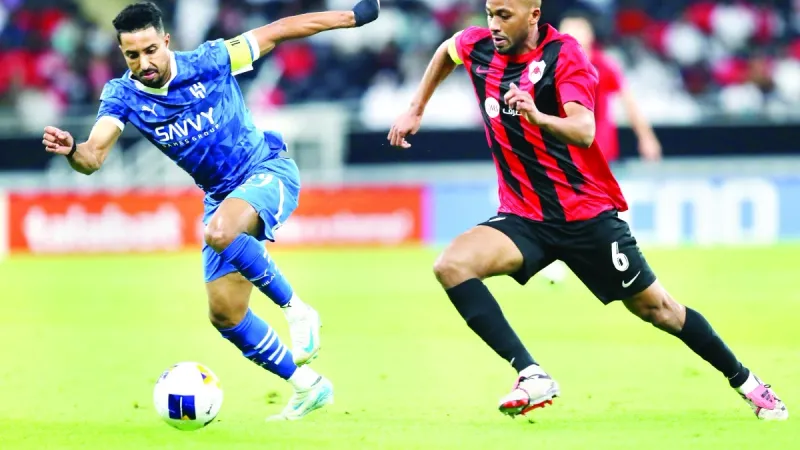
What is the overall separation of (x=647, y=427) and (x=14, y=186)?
53.4 feet

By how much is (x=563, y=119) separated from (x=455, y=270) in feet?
2.92

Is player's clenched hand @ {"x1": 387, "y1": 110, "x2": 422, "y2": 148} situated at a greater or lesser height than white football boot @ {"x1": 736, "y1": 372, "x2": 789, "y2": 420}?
greater

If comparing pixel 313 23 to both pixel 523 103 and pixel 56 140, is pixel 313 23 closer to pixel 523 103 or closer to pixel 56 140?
pixel 56 140

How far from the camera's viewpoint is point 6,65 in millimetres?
23016

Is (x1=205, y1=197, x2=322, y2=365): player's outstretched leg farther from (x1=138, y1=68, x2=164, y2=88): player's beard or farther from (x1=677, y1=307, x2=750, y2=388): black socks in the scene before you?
(x1=677, y1=307, x2=750, y2=388): black socks

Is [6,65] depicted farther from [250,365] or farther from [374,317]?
[250,365]

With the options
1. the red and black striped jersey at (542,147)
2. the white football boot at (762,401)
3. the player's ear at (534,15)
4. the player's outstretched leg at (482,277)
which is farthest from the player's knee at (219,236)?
the white football boot at (762,401)

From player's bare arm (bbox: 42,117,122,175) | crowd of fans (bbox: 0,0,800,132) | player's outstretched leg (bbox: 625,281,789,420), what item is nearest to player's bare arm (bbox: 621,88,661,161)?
player's outstretched leg (bbox: 625,281,789,420)

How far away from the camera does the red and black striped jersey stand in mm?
6199

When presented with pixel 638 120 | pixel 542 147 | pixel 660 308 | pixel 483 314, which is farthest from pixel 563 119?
pixel 638 120

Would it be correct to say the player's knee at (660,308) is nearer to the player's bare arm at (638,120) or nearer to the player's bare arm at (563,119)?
the player's bare arm at (563,119)

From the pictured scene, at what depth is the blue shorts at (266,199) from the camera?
6.93 meters

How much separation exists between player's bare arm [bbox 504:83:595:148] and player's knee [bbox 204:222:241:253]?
1623mm

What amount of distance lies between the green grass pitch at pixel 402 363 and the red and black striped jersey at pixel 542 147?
1079 millimetres
